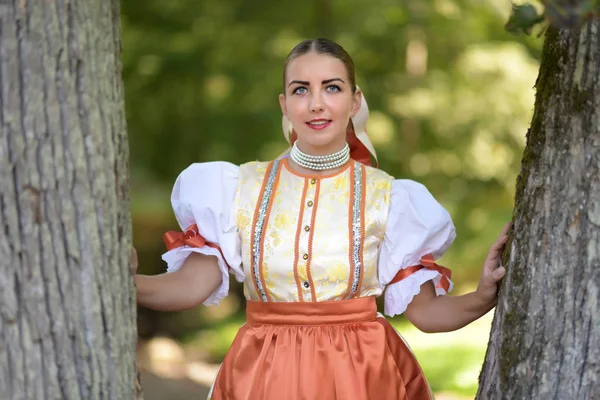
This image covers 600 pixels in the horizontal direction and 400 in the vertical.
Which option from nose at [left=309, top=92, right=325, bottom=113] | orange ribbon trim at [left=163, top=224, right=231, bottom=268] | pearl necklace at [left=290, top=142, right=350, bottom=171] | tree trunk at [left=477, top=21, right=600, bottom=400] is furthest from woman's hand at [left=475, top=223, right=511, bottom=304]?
orange ribbon trim at [left=163, top=224, right=231, bottom=268]

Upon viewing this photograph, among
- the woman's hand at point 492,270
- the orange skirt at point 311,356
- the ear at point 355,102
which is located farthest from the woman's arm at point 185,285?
the woman's hand at point 492,270

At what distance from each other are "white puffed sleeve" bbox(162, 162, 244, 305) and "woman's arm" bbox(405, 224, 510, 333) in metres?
0.52

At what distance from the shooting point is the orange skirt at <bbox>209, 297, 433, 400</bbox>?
91.7 inches

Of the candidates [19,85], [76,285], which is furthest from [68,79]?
[76,285]

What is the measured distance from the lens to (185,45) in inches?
291

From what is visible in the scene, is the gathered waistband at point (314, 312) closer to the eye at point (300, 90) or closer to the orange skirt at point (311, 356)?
the orange skirt at point (311, 356)

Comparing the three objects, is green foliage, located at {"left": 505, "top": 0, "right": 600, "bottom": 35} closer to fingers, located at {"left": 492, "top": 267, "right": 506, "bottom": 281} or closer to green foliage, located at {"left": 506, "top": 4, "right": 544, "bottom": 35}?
green foliage, located at {"left": 506, "top": 4, "right": 544, "bottom": 35}

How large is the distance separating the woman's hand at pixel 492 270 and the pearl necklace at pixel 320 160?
485 millimetres

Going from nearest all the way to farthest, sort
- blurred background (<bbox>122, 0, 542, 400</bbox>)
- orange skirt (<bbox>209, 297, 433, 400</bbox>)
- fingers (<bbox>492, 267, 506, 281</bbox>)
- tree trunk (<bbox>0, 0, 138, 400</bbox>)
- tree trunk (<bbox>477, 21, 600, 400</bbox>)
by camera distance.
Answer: tree trunk (<bbox>0, 0, 138, 400</bbox>)
tree trunk (<bbox>477, 21, 600, 400</bbox>)
fingers (<bbox>492, 267, 506, 281</bbox>)
orange skirt (<bbox>209, 297, 433, 400</bbox>)
blurred background (<bbox>122, 0, 542, 400</bbox>)

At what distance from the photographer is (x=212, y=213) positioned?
7.92 ft

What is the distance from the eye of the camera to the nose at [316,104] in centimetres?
238

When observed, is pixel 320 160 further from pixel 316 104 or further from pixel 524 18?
pixel 524 18

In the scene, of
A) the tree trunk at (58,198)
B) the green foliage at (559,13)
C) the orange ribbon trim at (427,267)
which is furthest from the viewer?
the orange ribbon trim at (427,267)

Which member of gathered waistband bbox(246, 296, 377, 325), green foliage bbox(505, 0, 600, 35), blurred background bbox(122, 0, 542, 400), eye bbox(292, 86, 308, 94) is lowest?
gathered waistband bbox(246, 296, 377, 325)
